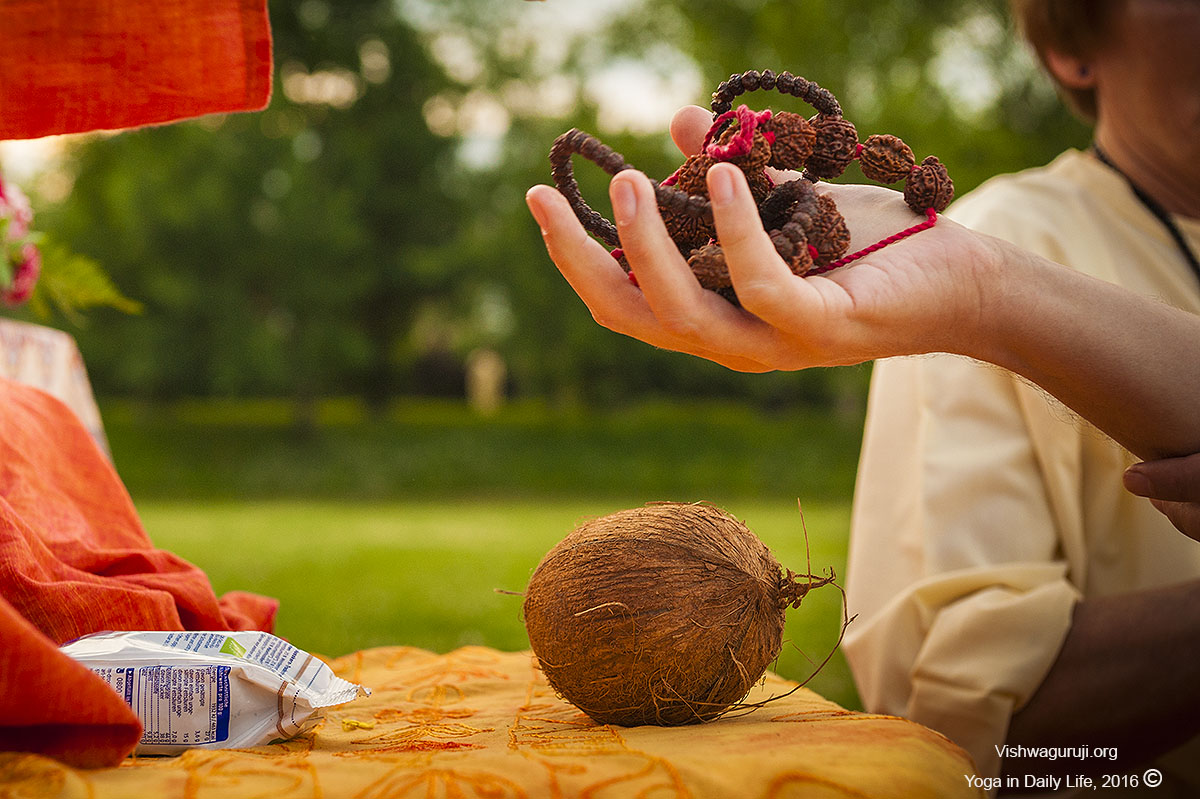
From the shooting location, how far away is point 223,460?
40.3 feet

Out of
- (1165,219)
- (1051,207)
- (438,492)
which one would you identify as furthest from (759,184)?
(438,492)

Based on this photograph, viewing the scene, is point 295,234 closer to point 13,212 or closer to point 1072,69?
point 13,212

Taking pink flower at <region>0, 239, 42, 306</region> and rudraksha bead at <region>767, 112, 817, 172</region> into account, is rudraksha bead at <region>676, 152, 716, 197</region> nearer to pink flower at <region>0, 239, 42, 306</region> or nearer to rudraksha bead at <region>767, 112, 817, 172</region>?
rudraksha bead at <region>767, 112, 817, 172</region>

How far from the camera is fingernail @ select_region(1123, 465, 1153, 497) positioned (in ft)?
3.72

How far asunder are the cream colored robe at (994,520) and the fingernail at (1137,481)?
0.48m

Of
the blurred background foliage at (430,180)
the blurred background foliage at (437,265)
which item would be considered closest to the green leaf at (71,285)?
the blurred background foliage at (437,265)

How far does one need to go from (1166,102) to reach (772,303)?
55.0 inches

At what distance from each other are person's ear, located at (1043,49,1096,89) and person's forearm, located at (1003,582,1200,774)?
3.57 feet

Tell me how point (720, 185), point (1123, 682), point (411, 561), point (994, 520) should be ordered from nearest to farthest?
point (720, 185), point (1123, 682), point (994, 520), point (411, 561)

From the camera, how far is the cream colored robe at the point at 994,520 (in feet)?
5.35

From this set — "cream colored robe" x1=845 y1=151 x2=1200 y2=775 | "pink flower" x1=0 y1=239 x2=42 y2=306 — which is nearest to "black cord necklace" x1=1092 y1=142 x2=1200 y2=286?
"cream colored robe" x1=845 y1=151 x2=1200 y2=775

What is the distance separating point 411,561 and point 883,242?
5012 millimetres

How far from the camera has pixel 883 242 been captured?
102cm

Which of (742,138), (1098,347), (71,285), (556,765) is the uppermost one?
(742,138)
